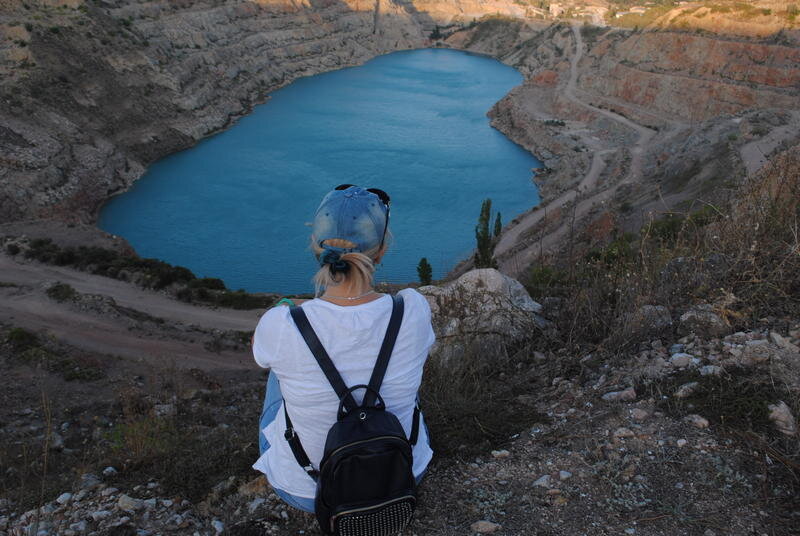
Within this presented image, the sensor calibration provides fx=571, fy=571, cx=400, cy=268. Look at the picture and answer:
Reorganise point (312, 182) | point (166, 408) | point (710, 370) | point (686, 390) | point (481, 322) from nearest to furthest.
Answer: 1. point (686, 390)
2. point (710, 370)
3. point (481, 322)
4. point (166, 408)
5. point (312, 182)

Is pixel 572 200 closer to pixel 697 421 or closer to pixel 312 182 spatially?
pixel 312 182

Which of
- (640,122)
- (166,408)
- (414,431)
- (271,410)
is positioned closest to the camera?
(414,431)

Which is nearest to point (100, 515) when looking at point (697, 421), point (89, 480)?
point (89, 480)

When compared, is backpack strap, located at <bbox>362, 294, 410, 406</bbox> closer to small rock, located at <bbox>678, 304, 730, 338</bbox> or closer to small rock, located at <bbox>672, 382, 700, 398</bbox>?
small rock, located at <bbox>672, 382, 700, 398</bbox>

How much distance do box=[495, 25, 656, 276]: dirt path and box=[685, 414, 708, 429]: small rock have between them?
41.6ft

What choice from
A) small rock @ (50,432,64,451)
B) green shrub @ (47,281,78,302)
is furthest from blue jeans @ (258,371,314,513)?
green shrub @ (47,281,78,302)

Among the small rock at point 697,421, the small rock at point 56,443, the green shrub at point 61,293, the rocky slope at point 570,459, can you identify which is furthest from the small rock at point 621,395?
the green shrub at point 61,293

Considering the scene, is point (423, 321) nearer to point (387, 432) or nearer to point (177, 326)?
point (387, 432)

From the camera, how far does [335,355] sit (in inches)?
90.0

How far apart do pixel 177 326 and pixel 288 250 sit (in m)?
11.3

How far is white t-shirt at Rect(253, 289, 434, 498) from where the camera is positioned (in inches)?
90.2

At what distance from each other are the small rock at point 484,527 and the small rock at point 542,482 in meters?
0.38

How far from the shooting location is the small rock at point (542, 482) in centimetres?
305

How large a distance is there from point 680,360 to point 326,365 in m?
2.59
